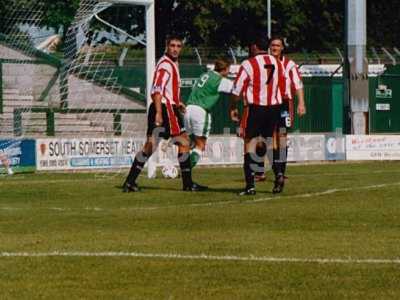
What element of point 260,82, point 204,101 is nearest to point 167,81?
point 260,82

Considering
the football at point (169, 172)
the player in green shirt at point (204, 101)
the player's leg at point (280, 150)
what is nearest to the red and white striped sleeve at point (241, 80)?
the player's leg at point (280, 150)

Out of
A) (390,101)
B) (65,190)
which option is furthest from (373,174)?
(390,101)

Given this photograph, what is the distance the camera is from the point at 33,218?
1358cm

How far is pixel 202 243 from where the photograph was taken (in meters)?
10.8

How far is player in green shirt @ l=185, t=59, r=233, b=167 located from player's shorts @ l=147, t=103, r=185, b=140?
2.07m

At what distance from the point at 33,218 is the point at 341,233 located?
3.52 m

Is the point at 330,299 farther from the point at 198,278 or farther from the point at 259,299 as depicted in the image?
the point at 198,278

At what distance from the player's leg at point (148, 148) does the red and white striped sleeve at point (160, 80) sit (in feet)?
0.79

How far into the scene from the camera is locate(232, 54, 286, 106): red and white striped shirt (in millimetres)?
16594

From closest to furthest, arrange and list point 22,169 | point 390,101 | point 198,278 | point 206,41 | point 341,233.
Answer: point 198,278 < point 341,233 < point 22,169 < point 390,101 < point 206,41

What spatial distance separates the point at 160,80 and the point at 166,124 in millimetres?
599

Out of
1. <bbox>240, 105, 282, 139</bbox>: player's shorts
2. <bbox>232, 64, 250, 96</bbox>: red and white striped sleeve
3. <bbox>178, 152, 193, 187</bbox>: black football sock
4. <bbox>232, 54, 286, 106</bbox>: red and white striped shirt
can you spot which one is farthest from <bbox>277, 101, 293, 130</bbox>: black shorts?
<bbox>178, 152, 193, 187</bbox>: black football sock

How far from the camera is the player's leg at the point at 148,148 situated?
1748cm

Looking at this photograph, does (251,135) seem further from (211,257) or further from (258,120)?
(211,257)
